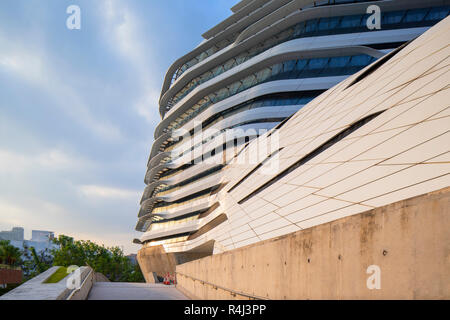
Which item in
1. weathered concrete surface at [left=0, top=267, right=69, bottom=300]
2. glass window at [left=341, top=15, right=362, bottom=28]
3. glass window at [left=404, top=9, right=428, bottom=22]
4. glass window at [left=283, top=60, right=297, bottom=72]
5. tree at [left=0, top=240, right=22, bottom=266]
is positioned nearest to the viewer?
weathered concrete surface at [left=0, top=267, right=69, bottom=300]

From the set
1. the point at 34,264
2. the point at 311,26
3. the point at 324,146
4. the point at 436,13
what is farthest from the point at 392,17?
the point at 34,264

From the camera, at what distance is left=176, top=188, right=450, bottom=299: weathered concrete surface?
117 inches

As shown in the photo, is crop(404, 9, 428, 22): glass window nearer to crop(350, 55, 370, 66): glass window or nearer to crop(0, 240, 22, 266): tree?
crop(350, 55, 370, 66): glass window

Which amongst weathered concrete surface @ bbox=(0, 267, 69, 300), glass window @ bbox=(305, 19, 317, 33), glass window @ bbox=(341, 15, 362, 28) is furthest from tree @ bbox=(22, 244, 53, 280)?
glass window @ bbox=(341, 15, 362, 28)

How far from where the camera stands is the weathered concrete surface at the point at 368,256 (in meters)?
2.96

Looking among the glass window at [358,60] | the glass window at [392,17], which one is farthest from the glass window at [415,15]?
the glass window at [358,60]

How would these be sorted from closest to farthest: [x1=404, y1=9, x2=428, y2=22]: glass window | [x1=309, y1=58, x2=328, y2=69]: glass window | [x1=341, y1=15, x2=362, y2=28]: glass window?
[x1=404, y1=9, x2=428, y2=22]: glass window < [x1=309, y1=58, x2=328, y2=69]: glass window < [x1=341, y1=15, x2=362, y2=28]: glass window

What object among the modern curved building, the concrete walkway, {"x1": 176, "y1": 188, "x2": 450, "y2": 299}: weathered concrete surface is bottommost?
the concrete walkway

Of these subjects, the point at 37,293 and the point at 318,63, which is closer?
the point at 37,293

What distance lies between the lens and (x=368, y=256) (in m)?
3.64

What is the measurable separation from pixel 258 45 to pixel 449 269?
37.5m

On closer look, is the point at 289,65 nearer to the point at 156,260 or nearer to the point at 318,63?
the point at 318,63
